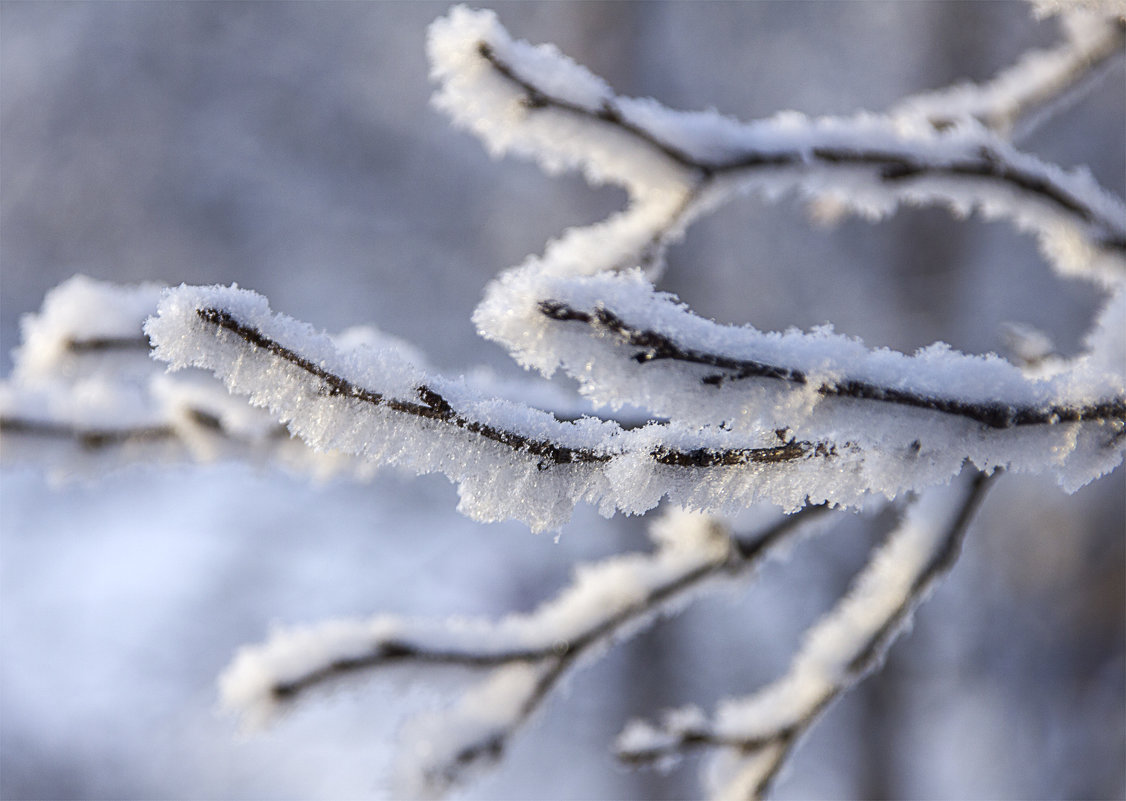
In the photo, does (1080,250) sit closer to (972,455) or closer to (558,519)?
(972,455)

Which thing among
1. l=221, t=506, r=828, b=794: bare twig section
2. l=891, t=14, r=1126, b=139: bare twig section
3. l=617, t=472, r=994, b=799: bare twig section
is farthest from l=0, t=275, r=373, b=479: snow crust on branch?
l=891, t=14, r=1126, b=139: bare twig section

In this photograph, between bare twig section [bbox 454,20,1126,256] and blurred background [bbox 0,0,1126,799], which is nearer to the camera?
bare twig section [bbox 454,20,1126,256]

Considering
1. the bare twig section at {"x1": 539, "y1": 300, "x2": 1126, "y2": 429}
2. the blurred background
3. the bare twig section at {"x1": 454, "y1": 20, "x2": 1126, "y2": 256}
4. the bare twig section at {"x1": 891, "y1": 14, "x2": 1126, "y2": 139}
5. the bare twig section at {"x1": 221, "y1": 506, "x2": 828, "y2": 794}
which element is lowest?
the bare twig section at {"x1": 539, "y1": 300, "x2": 1126, "y2": 429}

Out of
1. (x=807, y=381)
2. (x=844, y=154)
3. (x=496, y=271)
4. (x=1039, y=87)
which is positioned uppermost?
(x=496, y=271)

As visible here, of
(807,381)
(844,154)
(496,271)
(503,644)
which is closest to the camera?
(807,381)

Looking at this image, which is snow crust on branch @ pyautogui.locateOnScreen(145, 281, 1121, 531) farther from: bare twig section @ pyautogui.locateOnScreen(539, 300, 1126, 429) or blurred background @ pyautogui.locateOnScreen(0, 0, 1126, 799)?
blurred background @ pyautogui.locateOnScreen(0, 0, 1126, 799)

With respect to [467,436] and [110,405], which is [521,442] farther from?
[110,405]

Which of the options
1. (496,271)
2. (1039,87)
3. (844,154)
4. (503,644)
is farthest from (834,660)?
(496,271)
